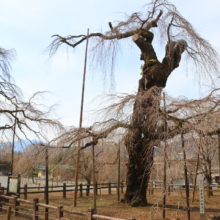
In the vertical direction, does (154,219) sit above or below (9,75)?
below

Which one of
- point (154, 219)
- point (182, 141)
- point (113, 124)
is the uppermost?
point (113, 124)

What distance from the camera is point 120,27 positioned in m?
8.44

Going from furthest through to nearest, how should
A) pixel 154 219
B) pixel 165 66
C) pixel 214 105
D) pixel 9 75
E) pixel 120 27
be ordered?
pixel 165 66
pixel 9 75
pixel 120 27
pixel 154 219
pixel 214 105

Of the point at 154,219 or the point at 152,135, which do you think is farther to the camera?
the point at 152,135

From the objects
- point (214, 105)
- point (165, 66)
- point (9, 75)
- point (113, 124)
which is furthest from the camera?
point (165, 66)

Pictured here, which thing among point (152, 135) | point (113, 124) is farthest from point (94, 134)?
point (152, 135)

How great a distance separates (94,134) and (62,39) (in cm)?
418

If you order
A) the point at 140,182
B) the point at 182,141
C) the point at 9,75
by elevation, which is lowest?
the point at 140,182

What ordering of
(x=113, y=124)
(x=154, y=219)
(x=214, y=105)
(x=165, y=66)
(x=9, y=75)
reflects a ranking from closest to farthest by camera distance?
(x=214, y=105)
(x=154, y=219)
(x=113, y=124)
(x=9, y=75)
(x=165, y=66)

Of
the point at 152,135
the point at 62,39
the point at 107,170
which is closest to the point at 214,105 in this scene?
the point at 152,135

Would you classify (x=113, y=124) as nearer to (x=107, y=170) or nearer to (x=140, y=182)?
(x=140, y=182)

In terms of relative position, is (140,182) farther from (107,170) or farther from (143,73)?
(107,170)

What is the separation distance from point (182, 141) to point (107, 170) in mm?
12072

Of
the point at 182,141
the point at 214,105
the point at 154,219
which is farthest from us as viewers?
the point at 154,219
